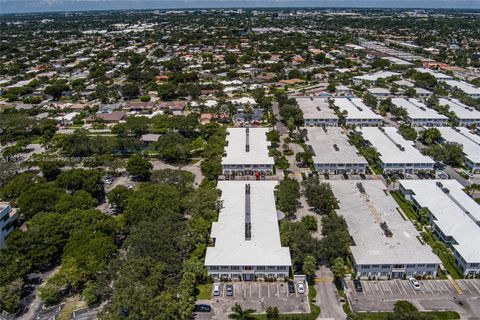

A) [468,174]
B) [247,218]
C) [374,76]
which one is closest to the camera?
[247,218]

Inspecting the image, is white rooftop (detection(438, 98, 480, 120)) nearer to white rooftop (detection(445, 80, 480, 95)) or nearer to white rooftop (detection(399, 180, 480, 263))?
white rooftop (detection(445, 80, 480, 95))

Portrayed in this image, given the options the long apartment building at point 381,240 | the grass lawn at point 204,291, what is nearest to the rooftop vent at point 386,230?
the long apartment building at point 381,240

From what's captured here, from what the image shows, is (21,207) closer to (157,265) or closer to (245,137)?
(157,265)

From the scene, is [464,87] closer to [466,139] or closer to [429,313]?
[466,139]

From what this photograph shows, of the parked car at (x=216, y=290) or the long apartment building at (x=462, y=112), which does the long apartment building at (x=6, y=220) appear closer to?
the parked car at (x=216, y=290)

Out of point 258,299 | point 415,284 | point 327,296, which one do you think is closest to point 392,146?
point 415,284

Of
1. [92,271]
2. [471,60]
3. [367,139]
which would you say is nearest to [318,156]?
[367,139]

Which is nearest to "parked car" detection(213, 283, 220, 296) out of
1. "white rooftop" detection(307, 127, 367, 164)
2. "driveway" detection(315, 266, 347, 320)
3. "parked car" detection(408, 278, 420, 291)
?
"driveway" detection(315, 266, 347, 320)
